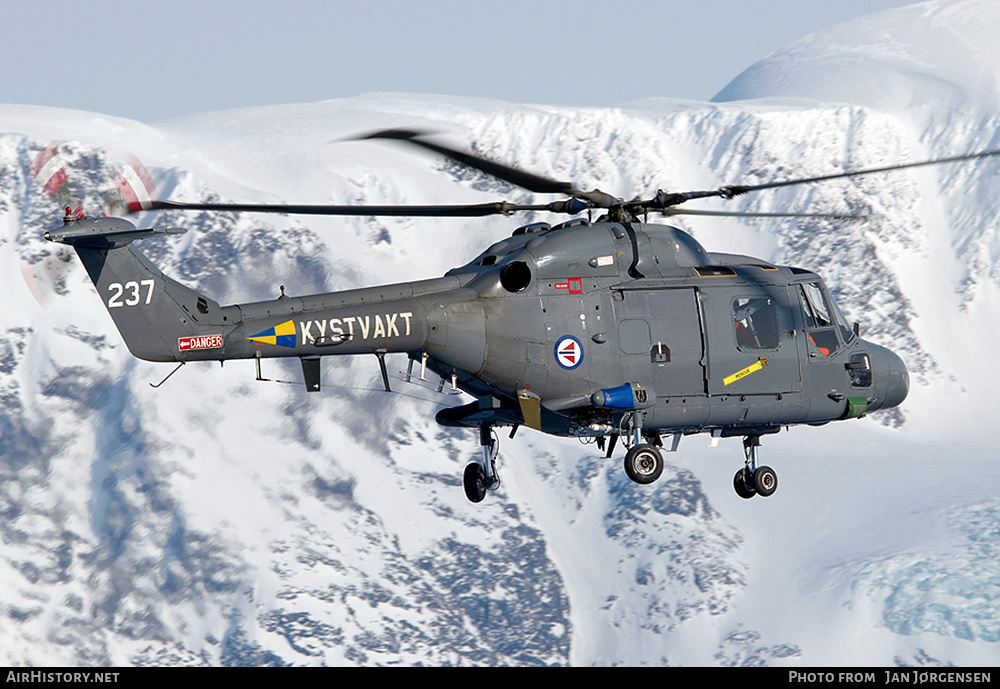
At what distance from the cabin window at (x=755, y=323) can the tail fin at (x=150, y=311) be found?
11668 millimetres

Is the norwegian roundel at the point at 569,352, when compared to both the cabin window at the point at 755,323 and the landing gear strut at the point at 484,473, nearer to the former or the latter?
the landing gear strut at the point at 484,473

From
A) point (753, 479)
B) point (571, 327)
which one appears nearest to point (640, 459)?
point (571, 327)

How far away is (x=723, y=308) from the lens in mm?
31750

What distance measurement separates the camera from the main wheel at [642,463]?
2995 centimetres

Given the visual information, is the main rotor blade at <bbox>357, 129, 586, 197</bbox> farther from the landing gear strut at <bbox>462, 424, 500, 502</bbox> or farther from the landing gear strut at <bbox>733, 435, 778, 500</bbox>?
the landing gear strut at <bbox>733, 435, 778, 500</bbox>

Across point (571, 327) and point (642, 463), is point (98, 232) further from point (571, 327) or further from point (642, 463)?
point (642, 463)

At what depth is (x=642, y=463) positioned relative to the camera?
30.1 m

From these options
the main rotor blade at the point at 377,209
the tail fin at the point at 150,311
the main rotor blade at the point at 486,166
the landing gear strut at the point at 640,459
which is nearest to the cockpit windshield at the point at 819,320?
the landing gear strut at the point at 640,459

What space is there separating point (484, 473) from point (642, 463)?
4169mm

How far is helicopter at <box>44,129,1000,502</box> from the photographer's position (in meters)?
28.6

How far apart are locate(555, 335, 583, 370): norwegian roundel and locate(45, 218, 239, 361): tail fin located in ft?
23.5
